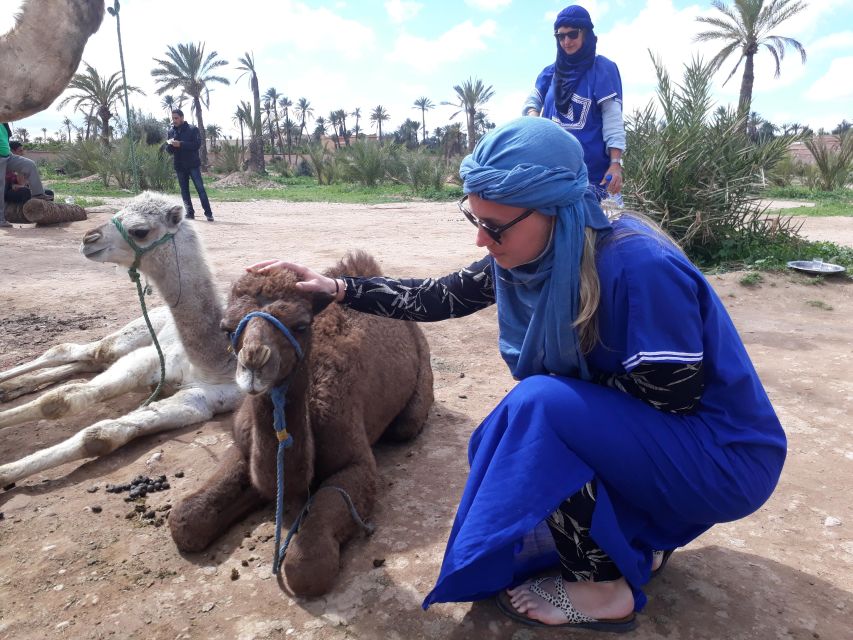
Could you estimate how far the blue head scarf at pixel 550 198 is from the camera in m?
1.90

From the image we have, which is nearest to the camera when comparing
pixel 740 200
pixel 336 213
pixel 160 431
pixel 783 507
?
pixel 783 507

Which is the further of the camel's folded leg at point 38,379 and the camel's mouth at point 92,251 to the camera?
the camel's folded leg at point 38,379

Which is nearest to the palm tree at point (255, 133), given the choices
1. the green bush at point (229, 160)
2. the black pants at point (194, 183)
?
the green bush at point (229, 160)

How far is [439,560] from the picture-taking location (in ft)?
8.36

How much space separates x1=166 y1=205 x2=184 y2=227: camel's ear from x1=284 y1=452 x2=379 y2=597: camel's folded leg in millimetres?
2249

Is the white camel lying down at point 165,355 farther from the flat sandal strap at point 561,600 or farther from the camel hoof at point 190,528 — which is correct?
the flat sandal strap at point 561,600

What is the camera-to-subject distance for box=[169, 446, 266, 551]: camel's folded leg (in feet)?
8.52

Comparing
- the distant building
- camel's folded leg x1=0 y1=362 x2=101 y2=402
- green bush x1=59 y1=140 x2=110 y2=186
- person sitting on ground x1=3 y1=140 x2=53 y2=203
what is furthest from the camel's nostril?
A: green bush x1=59 y1=140 x2=110 y2=186

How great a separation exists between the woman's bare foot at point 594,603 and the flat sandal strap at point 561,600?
0.01m

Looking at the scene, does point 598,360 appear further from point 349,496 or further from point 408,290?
point 349,496

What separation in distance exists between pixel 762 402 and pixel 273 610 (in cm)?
188

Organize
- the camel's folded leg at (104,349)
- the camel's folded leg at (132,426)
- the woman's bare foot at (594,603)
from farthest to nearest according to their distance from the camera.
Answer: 1. the camel's folded leg at (104,349)
2. the camel's folded leg at (132,426)
3. the woman's bare foot at (594,603)

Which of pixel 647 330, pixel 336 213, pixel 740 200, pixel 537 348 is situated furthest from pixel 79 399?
pixel 336 213

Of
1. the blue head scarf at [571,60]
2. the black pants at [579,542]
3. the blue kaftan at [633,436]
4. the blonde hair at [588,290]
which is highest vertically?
the blue head scarf at [571,60]
